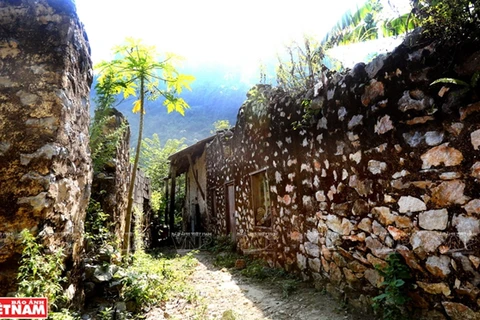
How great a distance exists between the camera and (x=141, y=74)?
4629mm

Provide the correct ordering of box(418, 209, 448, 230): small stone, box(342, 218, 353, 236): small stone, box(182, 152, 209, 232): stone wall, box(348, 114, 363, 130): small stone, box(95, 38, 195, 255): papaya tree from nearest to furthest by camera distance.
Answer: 1. box(418, 209, 448, 230): small stone
2. box(348, 114, 363, 130): small stone
3. box(342, 218, 353, 236): small stone
4. box(95, 38, 195, 255): papaya tree
5. box(182, 152, 209, 232): stone wall

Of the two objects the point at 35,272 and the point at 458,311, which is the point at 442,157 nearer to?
the point at 458,311

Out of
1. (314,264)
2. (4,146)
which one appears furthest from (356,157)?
(4,146)

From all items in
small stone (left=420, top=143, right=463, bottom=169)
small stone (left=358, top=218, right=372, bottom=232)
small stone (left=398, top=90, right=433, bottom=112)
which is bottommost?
small stone (left=358, top=218, right=372, bottom=232)

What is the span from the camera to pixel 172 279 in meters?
4.71

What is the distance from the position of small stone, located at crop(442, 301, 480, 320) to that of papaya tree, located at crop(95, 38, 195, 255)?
4.15m

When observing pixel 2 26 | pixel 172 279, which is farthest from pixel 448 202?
pixel 172 279

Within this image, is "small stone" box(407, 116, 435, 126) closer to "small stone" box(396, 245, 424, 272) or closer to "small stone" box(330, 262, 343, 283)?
"small stone" box(396, 245, 424, 272)

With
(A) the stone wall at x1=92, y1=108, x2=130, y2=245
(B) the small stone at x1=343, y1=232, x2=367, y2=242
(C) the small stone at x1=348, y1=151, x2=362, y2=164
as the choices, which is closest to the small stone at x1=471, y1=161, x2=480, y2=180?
(C) the small stone at x1=348, y1=151, x2=362, y2=164

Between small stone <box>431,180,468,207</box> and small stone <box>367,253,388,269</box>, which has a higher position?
small stone <box>431,180,468,207</box>

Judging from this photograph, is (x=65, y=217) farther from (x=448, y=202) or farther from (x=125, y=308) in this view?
(x=448, y=202)

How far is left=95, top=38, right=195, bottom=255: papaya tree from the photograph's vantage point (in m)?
4.43

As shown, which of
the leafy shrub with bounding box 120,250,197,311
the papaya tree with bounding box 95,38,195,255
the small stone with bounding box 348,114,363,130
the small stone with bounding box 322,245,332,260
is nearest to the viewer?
the small stone with bounding box 348,114,363,130

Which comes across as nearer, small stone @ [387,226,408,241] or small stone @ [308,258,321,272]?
small stone @ [387,226,408,241]
